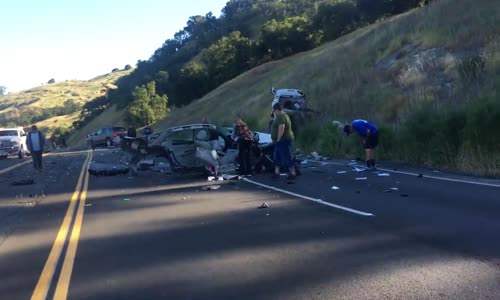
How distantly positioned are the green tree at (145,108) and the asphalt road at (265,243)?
61.8 m

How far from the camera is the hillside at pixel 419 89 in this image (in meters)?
16.0

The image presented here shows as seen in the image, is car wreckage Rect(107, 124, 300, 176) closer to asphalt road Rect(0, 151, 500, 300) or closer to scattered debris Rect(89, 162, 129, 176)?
scattered debris Rect(89, 162, 129, 176)

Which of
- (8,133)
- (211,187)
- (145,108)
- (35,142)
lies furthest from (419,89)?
(145,108)

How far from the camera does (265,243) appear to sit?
7.84 metres

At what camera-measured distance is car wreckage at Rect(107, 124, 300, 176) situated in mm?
17172

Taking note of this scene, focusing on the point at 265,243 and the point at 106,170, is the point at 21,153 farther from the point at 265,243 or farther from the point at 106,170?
the point at 265,243

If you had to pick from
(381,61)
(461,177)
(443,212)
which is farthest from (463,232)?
(381,61)

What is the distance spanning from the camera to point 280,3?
10794cm

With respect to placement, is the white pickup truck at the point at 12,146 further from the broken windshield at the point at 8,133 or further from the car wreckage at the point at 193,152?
the car wreckage at the point at 193,152

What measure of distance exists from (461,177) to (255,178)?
5450mm

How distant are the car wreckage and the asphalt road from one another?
3.13 meters

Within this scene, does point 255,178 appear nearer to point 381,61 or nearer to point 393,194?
point 393,194

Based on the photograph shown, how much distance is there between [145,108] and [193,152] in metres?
59.0

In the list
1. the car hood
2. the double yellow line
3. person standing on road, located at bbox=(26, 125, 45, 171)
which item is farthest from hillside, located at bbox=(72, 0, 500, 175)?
the car hood
